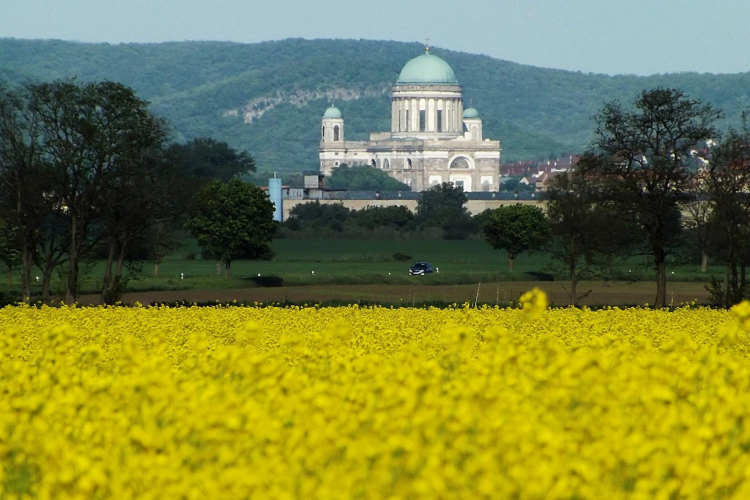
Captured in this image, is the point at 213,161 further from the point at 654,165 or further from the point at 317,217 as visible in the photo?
the point at 654,165

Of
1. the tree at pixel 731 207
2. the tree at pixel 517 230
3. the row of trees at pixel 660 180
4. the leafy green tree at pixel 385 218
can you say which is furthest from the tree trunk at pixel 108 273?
the leafy green tree at pixel 385 218

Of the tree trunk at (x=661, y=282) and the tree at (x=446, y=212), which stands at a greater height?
the tree at (x=446, y=212)

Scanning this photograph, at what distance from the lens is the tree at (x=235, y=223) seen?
259ft

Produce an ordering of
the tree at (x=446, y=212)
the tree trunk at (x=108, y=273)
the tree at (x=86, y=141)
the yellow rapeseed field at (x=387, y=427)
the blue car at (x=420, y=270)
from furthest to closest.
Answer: the tree at (x=446, y=212), the blue car at (x=420, y=270), the tree at (x=86, y=141), the tree trunk at (x=108, y=273), the yellow rapeseed field at (x=387, y=427)

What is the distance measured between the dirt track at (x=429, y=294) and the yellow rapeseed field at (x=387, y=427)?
41.6 metres

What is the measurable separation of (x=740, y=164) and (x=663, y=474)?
4506cm

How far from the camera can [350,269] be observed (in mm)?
84188

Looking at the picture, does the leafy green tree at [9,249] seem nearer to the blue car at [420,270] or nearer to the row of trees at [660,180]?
the blue car at [420,270]

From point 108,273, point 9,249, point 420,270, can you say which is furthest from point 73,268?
point 420,270

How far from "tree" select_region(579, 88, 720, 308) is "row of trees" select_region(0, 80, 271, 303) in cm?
1605

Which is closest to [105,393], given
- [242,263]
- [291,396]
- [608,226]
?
[291,396]

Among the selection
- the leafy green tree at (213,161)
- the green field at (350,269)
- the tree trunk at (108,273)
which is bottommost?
the green field at (350,269)

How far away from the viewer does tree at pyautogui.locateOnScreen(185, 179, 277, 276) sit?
259 ft

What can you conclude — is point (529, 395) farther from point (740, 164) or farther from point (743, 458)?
point (740, 164)
